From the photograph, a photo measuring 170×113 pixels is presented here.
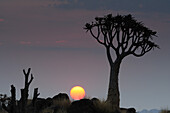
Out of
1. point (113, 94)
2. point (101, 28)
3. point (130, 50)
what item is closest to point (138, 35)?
point (130, 50)

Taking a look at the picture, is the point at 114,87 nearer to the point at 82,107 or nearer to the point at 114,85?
the point at 114,85

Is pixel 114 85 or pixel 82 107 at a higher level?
pixel 114 85

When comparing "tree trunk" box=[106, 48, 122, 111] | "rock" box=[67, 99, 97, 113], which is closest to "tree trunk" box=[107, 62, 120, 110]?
"tree trunk" box=[106, 48, 122, 111]

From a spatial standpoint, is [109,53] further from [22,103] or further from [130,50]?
[22,103]

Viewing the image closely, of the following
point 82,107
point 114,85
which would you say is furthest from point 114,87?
point 82,107

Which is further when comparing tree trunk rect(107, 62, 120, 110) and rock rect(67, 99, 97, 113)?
tree trunk rect(107, 62, 120, 110)

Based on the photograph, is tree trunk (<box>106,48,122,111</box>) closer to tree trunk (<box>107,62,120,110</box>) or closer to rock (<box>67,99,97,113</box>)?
tree trunk (<box>107,62,120,110</box>)

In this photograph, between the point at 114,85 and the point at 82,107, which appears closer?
the point at 82,107

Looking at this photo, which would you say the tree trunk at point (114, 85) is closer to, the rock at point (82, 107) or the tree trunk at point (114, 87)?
the tree trunk at point (114, 87)

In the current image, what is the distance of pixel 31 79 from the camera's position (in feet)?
38.2

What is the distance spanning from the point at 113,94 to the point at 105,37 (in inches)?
160

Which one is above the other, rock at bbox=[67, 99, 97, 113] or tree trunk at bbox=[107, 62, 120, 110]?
tree trunk at bbox=[107, 62, 120, 110]

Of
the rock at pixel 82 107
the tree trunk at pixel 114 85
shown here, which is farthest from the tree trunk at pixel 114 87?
the rock at pixel 82 107

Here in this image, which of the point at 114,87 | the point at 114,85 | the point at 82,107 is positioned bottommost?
the point at 82,107
